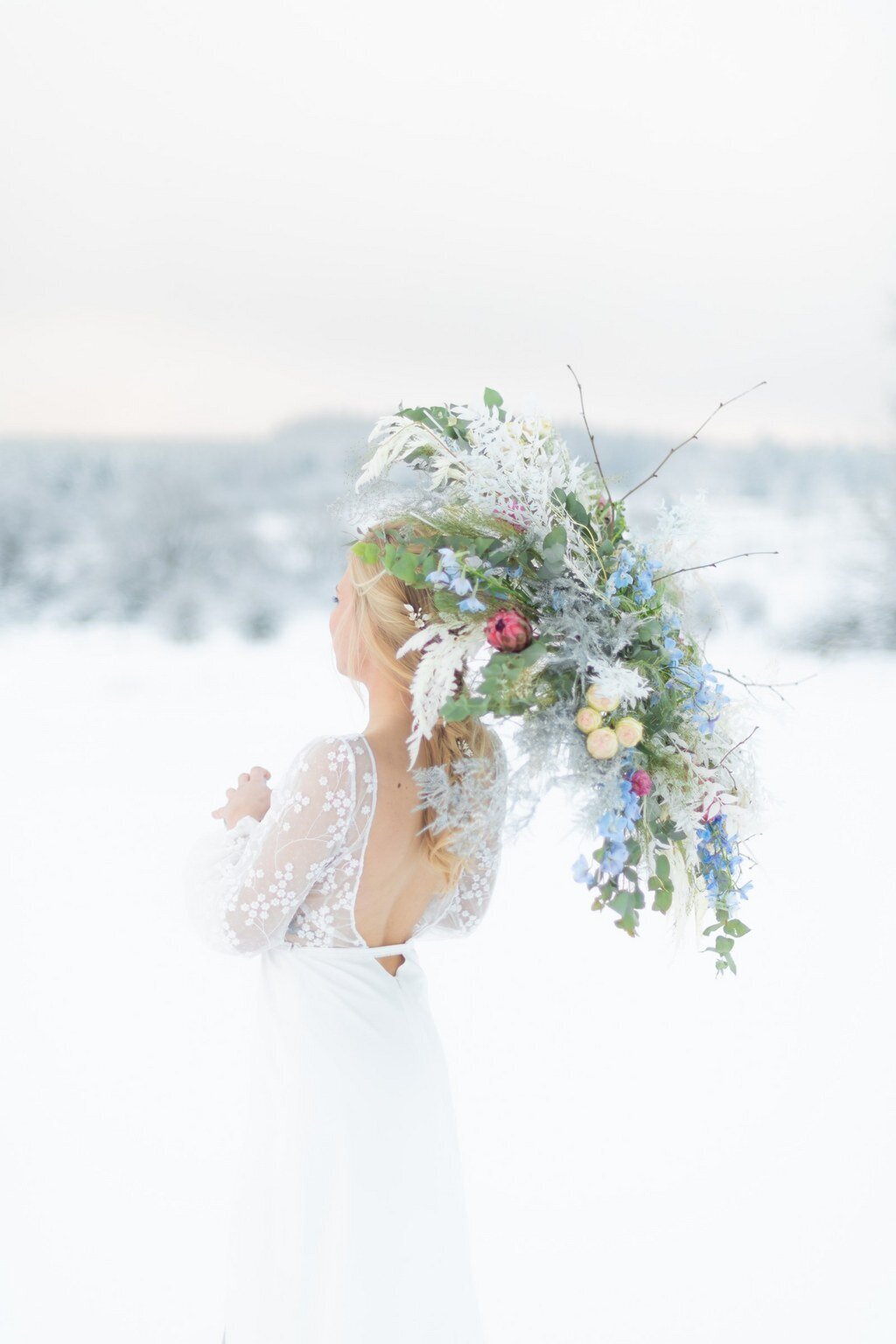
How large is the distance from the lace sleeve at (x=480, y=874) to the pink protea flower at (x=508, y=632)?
134 millimetres

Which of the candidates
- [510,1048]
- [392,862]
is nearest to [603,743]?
[392,862]

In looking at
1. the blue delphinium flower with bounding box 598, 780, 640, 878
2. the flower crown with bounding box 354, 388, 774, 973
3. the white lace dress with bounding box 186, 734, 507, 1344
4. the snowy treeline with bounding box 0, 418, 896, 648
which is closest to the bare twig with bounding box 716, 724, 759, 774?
the flower crown with bounding box 354, 388, 774, 973

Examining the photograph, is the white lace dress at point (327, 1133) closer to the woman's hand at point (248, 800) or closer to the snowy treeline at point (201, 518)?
the woman's hand at point (248, 800)

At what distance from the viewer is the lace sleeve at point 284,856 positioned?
49.5 inches

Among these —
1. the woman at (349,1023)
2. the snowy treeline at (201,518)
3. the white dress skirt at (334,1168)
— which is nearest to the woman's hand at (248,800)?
the woman at (349,1023)

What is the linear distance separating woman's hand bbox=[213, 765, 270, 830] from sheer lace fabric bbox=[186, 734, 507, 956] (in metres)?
0.05

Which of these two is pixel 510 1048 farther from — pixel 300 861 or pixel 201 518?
pixel 201 518

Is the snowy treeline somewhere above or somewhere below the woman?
above

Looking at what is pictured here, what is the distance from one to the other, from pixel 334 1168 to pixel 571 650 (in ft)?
2.35

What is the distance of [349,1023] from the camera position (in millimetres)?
1372

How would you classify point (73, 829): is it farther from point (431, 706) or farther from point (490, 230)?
point (431, 706)

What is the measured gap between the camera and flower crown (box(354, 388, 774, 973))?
3.72ft

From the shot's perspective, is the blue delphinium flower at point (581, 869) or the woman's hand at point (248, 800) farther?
the woman's hand at point (248, 800)

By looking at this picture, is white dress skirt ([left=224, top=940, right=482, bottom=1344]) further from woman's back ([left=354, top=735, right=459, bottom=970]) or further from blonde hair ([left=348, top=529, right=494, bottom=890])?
blonde hair ([left=348, top=529, right=494, bottom=890])
